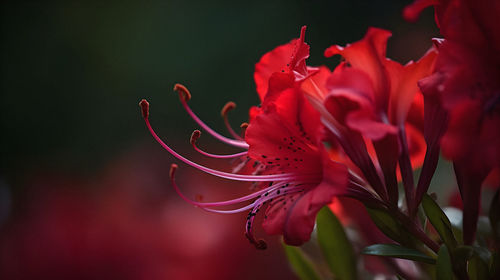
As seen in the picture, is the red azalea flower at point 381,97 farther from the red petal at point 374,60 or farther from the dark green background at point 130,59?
the dark green background at point 130,59

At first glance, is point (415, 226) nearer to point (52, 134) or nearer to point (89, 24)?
point (52, 134)

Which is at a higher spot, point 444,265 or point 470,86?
point 470,86

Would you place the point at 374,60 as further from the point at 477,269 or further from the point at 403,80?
the point at 477,269

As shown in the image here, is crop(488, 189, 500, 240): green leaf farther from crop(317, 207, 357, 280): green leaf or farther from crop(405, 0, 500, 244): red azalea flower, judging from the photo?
crop(317, 207, 357, 280): green leaf

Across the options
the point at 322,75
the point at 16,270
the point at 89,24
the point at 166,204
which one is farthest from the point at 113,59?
the point at 322,75

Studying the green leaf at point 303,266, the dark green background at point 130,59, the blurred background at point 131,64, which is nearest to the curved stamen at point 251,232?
the green leaf at point 303,266

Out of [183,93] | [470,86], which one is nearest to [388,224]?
[470,86]

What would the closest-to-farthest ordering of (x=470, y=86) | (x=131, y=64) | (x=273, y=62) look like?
(x=470, y=86) → (x=273, y=62) → (x=131, y=64)
